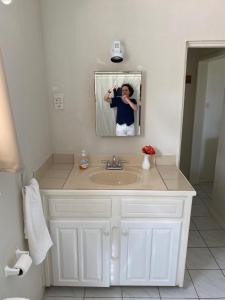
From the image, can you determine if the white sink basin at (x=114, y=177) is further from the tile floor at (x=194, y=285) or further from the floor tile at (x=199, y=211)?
the floor tile at (x=199, y=211)

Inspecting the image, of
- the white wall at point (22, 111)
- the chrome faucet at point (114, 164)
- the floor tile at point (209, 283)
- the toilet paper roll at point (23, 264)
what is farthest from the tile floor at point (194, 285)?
the chrome faucet at point (114, 164)

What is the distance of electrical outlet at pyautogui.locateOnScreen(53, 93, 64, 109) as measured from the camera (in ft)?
6.41

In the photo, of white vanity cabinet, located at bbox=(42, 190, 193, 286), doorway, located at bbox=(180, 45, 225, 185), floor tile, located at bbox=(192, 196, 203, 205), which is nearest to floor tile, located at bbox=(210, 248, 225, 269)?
white vanity cabinet, located at bbox=(42, 190, 193, 286)

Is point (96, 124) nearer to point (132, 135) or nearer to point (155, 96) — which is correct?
point (132, 135)

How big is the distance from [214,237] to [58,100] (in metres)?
2.07

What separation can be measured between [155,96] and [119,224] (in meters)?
1.05

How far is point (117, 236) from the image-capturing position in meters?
1.66

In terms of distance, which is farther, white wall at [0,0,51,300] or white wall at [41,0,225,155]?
white wall at [41,0,225,155]

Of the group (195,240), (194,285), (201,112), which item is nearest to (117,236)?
(194,285)

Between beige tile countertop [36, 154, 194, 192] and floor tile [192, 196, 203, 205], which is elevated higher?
beige tile countertop [36, 154, 194, 192]

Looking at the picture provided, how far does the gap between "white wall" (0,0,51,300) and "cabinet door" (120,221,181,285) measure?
0.64m

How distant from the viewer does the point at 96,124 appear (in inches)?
78.6

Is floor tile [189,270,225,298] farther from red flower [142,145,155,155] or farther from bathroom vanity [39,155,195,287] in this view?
red flower [142,145,155,155]

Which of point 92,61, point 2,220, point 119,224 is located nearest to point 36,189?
point 2,220
